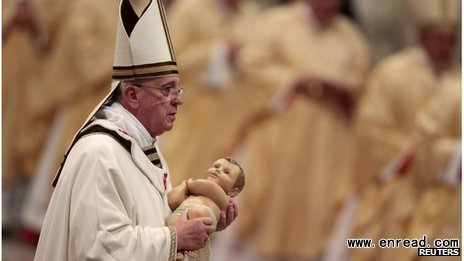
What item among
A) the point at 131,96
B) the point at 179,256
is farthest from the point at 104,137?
the point at 179,256

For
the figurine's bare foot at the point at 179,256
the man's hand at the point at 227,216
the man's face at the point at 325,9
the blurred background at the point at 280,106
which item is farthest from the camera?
the man's face at the point at 325,9

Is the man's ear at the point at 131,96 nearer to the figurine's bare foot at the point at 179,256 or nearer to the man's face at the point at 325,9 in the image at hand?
the figurine's bare foot at the point at 179,256

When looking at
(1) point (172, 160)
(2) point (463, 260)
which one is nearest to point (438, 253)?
(2) point (463, 260)

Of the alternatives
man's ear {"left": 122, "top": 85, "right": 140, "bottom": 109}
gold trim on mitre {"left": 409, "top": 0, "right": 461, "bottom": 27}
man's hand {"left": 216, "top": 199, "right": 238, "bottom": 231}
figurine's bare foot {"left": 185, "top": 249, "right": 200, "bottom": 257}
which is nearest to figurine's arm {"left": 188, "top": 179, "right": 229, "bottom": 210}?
man's hand {"left": 216, "top": 199, "right": 238, "bottom": 231}

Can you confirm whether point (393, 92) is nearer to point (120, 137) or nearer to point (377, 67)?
point (377, 67)

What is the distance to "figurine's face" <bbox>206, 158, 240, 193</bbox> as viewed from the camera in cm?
377

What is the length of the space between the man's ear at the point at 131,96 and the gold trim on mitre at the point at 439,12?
11.7ft

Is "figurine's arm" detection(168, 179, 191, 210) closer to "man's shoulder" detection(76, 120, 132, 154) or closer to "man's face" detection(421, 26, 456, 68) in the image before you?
"man's shoulder" detection(76, 120, 132, 154)

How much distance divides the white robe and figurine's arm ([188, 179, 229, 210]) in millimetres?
130

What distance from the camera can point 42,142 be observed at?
852cm

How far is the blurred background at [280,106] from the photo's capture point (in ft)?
23.4

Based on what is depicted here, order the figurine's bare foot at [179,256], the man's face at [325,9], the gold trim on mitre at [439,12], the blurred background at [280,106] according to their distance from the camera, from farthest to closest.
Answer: the man's face at [325,9]
the blurred background at [280,106]
the gold trim on mitre at [439,12]
the figurine's bare foot at [179,256]

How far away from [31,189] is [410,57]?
2723 millimetres

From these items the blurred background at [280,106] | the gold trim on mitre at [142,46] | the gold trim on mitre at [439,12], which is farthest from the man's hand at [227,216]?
the gold trim on mitre at [439,12]
